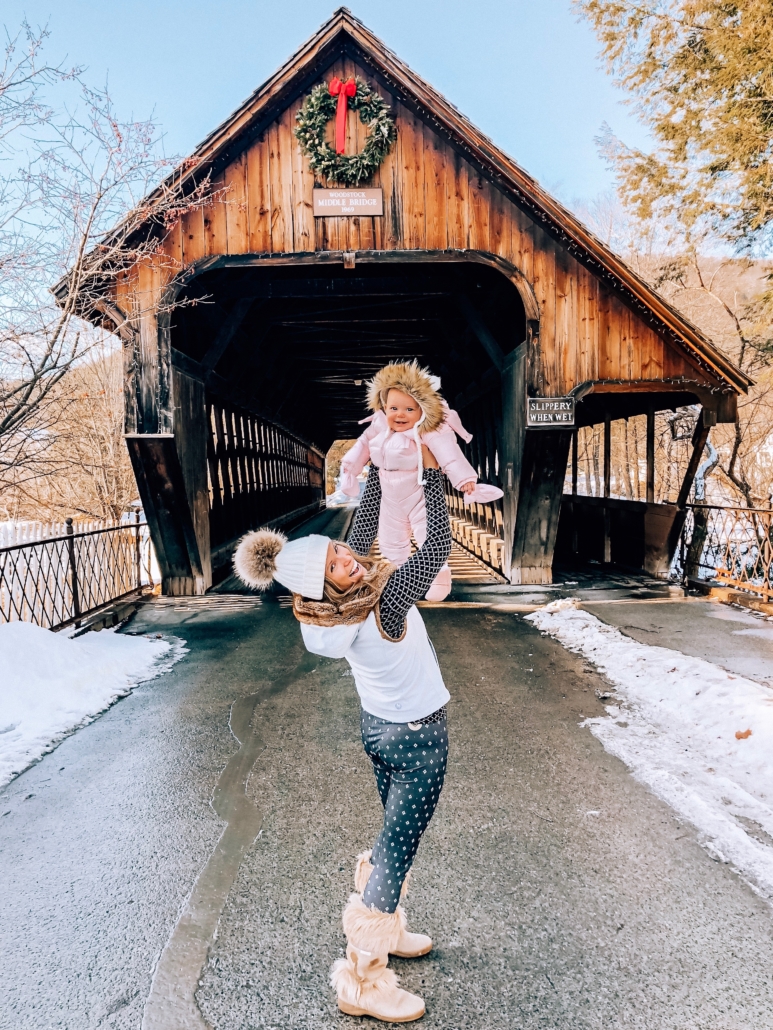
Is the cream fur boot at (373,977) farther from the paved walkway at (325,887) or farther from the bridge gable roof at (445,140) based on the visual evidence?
the bridge gable roof at (445,140)

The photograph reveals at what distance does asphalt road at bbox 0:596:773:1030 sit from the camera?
215cm

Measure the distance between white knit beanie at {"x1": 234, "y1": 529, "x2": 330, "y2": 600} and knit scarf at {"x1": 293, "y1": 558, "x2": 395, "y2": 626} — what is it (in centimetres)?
4

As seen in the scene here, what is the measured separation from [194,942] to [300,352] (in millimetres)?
15841

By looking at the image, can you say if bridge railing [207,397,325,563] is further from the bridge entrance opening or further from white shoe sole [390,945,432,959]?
white shoe sole [390,945,432,959]

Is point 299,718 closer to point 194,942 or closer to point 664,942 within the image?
point 194,942

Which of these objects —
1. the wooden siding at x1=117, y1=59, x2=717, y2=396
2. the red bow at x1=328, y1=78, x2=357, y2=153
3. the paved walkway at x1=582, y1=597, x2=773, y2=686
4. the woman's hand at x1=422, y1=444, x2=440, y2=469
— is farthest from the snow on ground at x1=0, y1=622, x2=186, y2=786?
the red bow at x1=328, y1=78, x2=357, y2=153

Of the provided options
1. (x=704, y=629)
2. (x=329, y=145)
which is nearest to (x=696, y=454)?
(x=704, y=629)

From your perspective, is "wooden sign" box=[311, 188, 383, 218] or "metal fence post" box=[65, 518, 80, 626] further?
"wooden sign" box=[311, 188, 383, 218]

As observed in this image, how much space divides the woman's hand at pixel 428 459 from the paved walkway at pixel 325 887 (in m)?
1.94

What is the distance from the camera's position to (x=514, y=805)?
3.49m

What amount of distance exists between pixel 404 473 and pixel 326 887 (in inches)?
77.8

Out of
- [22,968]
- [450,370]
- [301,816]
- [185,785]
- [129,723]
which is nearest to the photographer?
[22,968]

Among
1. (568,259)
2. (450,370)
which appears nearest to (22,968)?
(568,259)

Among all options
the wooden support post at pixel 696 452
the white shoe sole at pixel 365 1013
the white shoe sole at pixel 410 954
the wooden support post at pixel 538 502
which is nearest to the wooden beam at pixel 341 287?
the wooden support post at pixel 538 502
